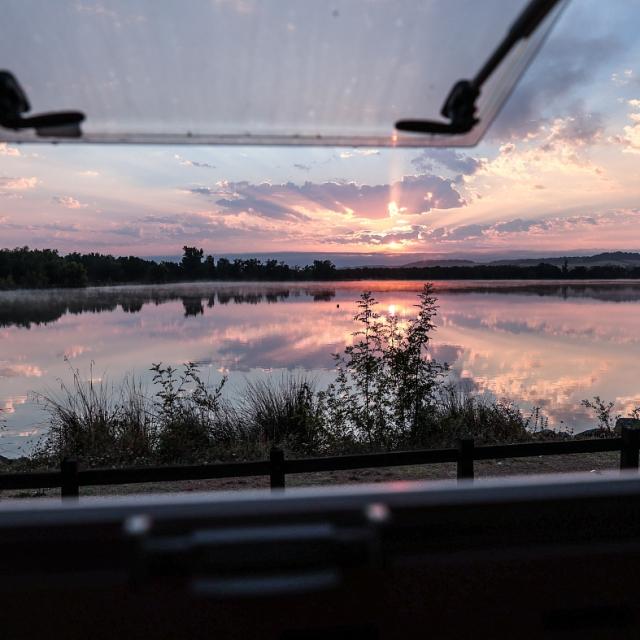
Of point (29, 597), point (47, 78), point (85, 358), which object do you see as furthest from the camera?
point (85, 358)

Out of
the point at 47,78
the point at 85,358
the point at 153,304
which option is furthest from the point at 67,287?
the point at 47,78

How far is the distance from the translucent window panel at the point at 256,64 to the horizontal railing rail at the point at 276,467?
13.2 ft

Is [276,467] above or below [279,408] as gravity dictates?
above

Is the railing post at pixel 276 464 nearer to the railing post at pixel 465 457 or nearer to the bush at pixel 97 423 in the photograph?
the railing post at pixel 465 457

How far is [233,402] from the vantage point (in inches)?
360

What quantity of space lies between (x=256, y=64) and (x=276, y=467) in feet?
13.7

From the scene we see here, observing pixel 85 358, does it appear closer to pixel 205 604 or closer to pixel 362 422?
pixel 362 422

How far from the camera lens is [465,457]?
5195mm

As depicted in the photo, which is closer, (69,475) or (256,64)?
(256,64)

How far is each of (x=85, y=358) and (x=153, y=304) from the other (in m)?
45.7

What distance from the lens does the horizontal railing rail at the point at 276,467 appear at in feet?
15.7

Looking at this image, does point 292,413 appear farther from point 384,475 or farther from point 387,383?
point 384,475

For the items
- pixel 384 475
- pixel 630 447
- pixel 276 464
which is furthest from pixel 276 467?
pixel 630 447

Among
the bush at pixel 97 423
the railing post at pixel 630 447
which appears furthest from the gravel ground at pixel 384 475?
the bush at pixel 97 423
